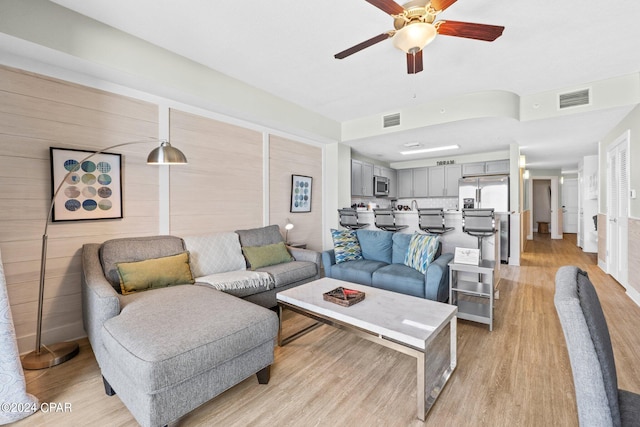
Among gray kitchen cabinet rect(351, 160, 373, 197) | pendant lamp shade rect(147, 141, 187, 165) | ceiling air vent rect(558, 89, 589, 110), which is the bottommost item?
pendant lamp shade rect(147, 141, 187, 165)

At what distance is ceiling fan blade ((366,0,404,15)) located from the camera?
177 centimetres

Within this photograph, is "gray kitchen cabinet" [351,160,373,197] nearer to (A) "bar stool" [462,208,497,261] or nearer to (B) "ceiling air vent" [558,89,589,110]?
(A) "bar stool" [462,208,497,261]

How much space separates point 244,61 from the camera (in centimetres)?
302

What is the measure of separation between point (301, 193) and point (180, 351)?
11.4ft

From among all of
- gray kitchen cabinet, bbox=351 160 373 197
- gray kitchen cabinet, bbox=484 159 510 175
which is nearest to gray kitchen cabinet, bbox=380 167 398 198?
gray kitchen cabinet, bbox=351 160 373 197

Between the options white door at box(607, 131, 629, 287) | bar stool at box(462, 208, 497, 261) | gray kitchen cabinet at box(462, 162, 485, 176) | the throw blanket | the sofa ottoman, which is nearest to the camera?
the sofa ottoman

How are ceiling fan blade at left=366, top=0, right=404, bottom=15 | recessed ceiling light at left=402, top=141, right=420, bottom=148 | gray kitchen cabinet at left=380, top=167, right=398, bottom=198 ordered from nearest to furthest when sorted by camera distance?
ceiling fan blade at left=366, top=0, right=404, bottom=15, recessed ceiling light at left=402, top=141, right=420, bottom=148, gray kitchen cabinet at left=380, top=167, right=398, bottom=198

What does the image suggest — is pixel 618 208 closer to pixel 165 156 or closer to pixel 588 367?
pixel 588 367

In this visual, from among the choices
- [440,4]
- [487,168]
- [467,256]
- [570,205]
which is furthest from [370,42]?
[570,205]

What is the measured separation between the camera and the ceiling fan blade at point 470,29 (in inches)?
74.2

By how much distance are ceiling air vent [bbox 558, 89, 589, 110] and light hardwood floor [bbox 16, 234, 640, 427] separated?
8.53ft

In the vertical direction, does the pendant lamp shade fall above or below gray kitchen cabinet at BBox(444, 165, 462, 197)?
below

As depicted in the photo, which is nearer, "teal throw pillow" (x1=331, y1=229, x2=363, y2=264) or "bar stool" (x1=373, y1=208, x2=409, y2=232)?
"teal throw pillow" (x1=331, y1=229, x2=363, y2=264)

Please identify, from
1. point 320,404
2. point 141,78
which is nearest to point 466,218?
point 320,404
